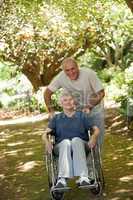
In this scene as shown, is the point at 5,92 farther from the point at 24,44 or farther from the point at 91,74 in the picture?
the point at 91,74

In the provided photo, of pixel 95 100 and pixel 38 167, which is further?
pixel 38 167

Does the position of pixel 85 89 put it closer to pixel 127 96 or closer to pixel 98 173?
pixel 98 173

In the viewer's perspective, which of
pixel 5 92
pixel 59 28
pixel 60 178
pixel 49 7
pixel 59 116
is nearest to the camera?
pixel 60 178

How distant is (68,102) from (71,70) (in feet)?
1.53

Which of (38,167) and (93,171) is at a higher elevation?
(93,171)

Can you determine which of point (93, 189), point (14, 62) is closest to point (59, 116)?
point (93, 189)

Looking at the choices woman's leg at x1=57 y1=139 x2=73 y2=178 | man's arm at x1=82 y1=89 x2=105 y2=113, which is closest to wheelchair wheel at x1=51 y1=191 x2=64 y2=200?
woman's leg at x1=57 y1=139 x2=73 y2=178

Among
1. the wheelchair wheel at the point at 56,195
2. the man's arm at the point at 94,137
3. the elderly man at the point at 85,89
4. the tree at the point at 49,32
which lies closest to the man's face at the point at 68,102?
the elderly man at the point at 85,89

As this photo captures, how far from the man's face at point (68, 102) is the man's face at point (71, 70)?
0.40 meters

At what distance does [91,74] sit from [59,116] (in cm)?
70

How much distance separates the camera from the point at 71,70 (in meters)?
6.83

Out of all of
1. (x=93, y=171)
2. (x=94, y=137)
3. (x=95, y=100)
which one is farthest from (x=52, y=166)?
(x=95, y=100)

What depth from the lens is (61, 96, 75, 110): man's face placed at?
6.57 meters

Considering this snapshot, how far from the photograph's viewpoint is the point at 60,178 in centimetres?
630
